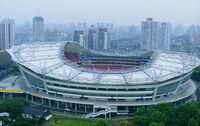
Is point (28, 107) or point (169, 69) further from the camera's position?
point (169, 69)

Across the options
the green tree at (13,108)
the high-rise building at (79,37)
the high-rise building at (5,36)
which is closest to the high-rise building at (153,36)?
the high-rise building at (79,37)

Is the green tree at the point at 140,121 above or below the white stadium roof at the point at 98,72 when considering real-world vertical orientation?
below

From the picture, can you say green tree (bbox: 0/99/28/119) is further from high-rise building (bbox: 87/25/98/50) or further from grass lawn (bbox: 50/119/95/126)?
high-rise building (bbox: 87/25/98/50)

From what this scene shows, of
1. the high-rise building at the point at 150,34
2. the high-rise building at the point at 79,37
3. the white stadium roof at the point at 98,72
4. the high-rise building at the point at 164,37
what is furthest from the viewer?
the high-rise building at the point at 164,37

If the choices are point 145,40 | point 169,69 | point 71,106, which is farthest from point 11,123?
point 145,40

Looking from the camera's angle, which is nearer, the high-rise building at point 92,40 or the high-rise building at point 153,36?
the high-rise building at point 92,40

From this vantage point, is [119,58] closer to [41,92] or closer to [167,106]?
Result: [41,92]

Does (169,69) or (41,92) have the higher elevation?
(169,69)

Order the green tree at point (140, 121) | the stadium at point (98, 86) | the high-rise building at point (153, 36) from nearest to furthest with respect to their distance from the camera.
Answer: the green tree at point (140, 121), the stadium at point (98, 86), the high-rise building at point (153, 36)

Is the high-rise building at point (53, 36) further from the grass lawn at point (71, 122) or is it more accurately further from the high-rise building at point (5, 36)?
the grass lawn at point (71, 122)
